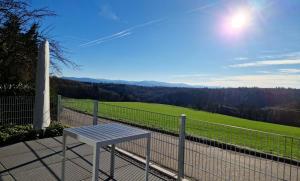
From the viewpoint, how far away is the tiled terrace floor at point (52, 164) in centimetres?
521

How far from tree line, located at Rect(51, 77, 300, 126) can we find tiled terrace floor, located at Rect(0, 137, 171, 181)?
954 inches

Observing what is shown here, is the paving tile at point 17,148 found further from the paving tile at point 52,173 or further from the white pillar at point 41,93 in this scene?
the paving tile at point 52,173

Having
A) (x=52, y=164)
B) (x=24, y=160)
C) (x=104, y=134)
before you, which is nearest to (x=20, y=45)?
(x=24, y=160)

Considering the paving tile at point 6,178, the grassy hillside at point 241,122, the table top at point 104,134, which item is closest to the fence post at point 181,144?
the table top at point 104,134

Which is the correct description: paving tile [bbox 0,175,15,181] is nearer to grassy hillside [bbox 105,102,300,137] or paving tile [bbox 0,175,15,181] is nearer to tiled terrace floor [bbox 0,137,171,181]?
tiled terrace floor [bbox 0,137,171,181]

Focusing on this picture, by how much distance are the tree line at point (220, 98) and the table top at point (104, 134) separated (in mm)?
26836

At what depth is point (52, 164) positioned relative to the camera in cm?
582

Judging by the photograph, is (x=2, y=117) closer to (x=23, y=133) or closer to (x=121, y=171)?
(x=23, y=133)

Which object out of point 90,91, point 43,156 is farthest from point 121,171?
point 90,91

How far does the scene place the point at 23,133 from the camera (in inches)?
321

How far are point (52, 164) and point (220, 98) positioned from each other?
155 feet

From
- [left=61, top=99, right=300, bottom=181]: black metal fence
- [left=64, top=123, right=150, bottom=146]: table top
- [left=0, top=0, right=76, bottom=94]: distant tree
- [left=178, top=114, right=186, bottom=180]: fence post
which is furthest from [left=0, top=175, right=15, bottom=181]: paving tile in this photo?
[left=0, top=0, right=76, bottom=94]: distant tree

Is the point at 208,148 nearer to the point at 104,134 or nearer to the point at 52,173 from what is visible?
the point at 104,134

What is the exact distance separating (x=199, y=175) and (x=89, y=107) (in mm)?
5089
